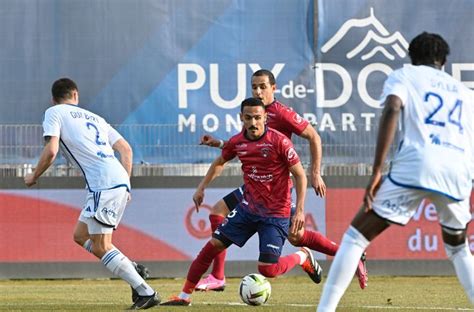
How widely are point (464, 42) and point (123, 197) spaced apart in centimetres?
1371

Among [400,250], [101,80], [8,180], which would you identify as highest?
[101,80]

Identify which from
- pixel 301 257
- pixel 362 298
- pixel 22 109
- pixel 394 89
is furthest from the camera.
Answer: pixel 22 109

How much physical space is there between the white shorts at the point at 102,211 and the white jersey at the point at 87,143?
0.27 feet

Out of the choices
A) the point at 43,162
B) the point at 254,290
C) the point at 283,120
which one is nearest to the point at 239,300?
the point at 254,290

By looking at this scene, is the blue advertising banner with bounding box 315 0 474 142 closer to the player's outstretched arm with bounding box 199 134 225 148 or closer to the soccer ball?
the player's outstretched arm with bounding box 199 134 225 148

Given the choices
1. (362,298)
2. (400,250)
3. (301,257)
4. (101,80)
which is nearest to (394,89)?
(301,257)

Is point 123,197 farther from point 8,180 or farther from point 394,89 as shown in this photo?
point 8,180

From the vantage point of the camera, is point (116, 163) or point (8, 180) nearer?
point (116, 163)

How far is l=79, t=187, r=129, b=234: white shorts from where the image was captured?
1092 cm

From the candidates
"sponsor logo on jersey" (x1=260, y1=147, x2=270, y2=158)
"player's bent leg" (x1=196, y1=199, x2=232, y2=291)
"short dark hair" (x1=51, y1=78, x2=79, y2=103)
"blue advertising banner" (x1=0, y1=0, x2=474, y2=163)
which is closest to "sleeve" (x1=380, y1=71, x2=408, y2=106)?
"sponsor logo on jersey" (x1=260, y1=147, x2=270, y2=158)

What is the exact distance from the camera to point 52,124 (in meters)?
10.7

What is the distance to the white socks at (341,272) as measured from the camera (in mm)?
7719

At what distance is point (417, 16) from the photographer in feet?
75.8

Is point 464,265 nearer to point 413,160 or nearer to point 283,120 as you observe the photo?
point 413,160
